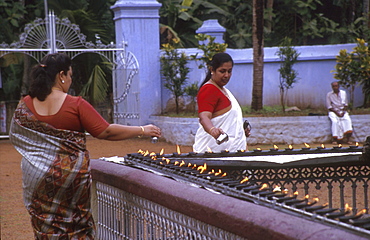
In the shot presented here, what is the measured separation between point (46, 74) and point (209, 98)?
1869 mm

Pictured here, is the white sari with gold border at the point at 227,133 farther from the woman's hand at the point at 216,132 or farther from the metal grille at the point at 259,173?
the metal grille at the point at 259,173

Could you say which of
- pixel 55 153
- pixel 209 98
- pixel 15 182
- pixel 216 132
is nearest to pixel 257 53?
pixel 15 182

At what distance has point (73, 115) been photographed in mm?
3297

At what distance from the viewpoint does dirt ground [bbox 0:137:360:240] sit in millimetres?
6109

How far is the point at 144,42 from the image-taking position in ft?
51.3

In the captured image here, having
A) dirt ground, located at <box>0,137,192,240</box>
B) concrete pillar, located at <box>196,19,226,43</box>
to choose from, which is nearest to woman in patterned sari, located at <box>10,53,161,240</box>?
→ dirt ground, located at <box>0,137,192,240</box>

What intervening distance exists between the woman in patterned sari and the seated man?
11.0m

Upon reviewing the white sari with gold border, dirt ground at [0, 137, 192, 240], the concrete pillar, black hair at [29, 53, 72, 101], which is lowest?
dirt ground at [0, 137, 192, 240]

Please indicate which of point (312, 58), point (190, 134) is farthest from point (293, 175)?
point (312, 58)

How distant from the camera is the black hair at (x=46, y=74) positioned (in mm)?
3334

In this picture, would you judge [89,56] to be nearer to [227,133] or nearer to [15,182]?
[15,182]

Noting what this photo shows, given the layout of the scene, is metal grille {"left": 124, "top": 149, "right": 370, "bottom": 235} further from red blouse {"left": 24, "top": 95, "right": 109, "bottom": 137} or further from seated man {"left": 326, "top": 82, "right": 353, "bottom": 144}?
seated man {"left": 326, "top": 82, "right": 353, "bottom": 144}

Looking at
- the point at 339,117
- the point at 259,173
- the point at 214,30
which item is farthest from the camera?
the point at 214,30

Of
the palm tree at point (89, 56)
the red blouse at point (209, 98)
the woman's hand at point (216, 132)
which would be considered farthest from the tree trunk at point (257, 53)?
the woman's hand at point (216, 132)
